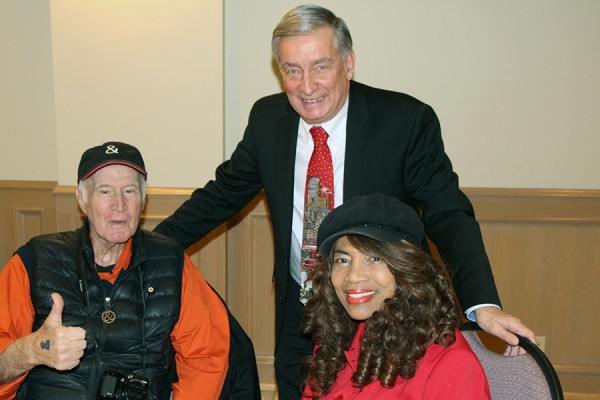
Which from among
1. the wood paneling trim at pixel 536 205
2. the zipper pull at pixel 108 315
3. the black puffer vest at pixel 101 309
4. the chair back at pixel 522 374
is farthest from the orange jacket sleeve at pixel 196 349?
the wood paneling trim at pixel 536 205

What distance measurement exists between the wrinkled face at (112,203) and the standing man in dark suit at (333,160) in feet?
1.32

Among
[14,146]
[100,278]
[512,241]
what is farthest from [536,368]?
[14,146]

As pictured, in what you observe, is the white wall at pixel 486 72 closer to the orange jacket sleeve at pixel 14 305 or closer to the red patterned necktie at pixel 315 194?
the red patterned necktie at pixel 315 194

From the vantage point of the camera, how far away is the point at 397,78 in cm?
343

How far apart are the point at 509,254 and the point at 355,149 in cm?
167

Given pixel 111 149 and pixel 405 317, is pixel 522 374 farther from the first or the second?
pixel 111 149

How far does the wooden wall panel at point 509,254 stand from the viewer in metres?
3.49

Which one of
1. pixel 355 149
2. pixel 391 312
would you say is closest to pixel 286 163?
pixel 355 149

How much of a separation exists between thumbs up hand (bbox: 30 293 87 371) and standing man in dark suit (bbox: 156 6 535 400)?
0.82 metres

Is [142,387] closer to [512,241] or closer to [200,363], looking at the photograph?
[200,363]

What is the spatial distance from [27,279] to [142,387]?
503 mm

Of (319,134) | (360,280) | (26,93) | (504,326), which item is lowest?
(504,326)

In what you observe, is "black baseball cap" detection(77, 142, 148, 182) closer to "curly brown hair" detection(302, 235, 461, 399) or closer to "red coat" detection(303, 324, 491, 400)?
"curly brown hair" detection(302, 235, 461, 399)

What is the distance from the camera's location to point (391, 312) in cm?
166
